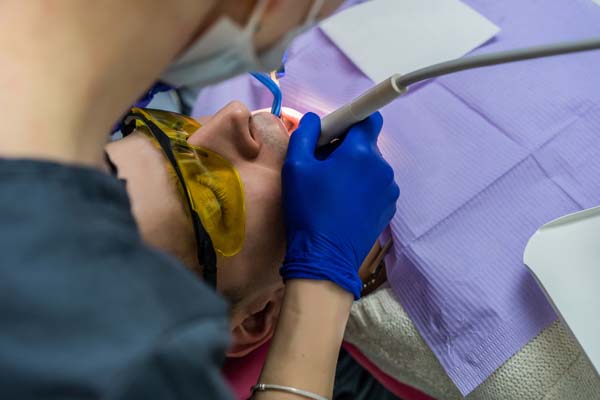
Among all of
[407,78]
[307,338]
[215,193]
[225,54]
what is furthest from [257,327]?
[225,54]

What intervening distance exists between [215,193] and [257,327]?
31 centimetres

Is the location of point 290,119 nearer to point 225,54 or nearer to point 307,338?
point 307,338

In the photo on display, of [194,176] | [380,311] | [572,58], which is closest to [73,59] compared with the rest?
[194,176]

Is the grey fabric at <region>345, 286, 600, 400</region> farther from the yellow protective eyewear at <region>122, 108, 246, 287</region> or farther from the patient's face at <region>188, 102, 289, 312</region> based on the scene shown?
the yellow protective eyewear at <region>122, 108, 246, 287</region>

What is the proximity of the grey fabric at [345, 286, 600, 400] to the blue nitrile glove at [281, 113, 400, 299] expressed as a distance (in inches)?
5.6

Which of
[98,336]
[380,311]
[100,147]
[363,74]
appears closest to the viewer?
[98,336]

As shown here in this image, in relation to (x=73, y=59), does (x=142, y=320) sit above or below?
below

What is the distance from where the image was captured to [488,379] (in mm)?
900

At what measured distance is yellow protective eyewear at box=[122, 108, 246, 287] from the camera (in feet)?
2.67

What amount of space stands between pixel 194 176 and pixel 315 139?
0.23 meters

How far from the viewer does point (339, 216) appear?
916mm

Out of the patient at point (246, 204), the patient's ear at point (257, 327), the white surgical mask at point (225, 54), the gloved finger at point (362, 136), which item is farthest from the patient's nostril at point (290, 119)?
the white surgical mask at point (225, 54)

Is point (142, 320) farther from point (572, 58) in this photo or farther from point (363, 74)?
point (572, 58)

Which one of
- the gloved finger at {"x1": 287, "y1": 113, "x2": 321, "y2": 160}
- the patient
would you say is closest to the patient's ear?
the patient
